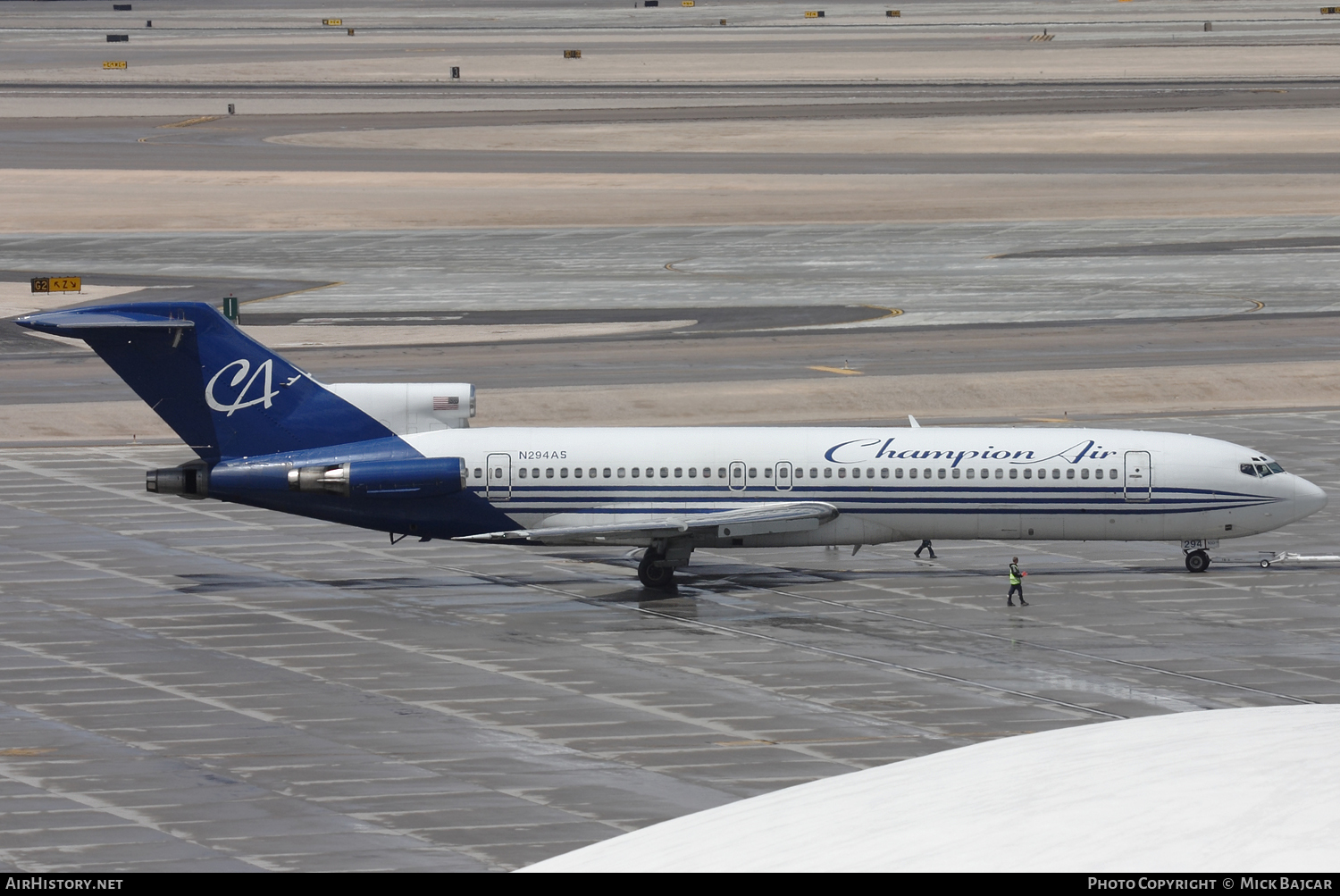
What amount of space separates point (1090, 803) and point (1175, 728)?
2348 mm

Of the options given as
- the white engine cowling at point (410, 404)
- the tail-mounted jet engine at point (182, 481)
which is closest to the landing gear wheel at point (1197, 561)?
the white engine cowling at point (410, 404)

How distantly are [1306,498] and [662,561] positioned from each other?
676 inches

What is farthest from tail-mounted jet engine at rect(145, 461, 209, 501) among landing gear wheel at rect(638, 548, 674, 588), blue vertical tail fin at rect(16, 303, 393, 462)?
landing gear wheel at rect(638, 548, 674, 588)

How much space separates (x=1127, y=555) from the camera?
5731 cm

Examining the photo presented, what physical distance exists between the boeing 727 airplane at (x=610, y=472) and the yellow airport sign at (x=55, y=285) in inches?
2058

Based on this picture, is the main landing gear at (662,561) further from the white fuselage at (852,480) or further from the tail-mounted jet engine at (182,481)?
the tail-mounted jet engine at (182,481)

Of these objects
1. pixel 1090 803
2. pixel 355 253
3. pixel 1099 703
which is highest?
pixel 355 253

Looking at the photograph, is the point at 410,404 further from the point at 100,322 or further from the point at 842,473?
the point at 842,473

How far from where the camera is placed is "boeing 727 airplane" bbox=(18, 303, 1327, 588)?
50.8 meters

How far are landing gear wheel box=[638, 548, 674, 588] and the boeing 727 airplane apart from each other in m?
0.05

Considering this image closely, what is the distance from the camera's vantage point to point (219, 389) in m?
51.0

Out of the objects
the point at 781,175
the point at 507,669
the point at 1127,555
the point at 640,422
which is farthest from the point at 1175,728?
the point at 781,175

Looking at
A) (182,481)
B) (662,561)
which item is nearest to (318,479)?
(182,481)

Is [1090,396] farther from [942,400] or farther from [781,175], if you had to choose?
[781,175]
